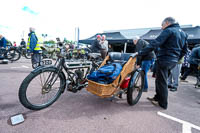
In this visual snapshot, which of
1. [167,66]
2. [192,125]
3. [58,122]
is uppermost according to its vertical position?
[167,66]

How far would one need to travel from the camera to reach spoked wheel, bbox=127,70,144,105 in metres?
1.95

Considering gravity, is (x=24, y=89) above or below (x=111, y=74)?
below

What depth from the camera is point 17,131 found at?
1305 millimetres

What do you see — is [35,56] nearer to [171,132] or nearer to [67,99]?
[67,99]

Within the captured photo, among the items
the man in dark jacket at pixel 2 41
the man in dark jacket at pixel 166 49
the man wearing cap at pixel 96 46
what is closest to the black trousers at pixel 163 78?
the man in dark jacket at pixel 166 49

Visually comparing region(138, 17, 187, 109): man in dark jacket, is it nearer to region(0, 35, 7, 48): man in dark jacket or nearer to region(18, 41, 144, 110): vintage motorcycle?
region(18, 41, 144, 110): vintage motorcycle

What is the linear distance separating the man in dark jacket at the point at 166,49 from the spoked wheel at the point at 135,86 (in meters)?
0.34

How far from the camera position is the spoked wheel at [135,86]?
195cm

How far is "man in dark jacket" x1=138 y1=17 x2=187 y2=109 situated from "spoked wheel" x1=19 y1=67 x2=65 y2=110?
5.31 feet

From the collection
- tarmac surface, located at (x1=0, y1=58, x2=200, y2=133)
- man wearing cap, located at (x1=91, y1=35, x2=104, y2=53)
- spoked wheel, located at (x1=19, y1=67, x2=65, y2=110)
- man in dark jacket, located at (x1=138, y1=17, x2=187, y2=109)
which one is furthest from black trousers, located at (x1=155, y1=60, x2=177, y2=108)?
man wearing cap, located at (x1=91, y1=35, x2=104, y2=53)

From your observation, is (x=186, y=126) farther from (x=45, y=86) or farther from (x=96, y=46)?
(x=96, y=46)

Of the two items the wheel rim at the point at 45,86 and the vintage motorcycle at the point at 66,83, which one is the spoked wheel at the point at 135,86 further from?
the wheel rim at the point at 45,86

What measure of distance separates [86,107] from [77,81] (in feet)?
1.70

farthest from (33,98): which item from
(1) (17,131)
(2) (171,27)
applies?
(2) (171,27)
